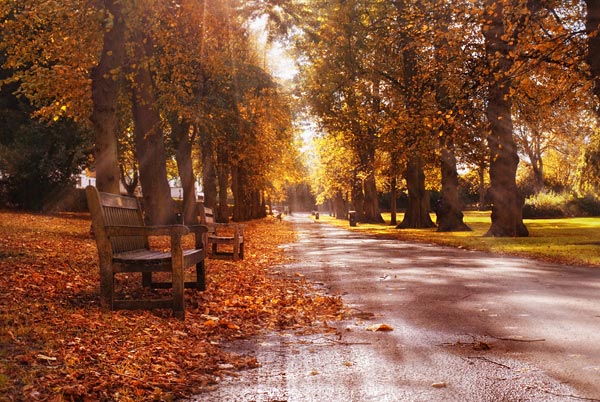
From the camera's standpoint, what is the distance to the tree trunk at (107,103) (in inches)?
489

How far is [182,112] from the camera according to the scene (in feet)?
50.6

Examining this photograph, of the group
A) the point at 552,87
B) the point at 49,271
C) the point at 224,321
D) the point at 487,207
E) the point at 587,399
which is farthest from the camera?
the point at 487,207

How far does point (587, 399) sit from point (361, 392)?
1380mm

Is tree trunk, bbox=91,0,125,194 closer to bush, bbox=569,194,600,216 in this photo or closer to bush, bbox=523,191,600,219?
bush, bbox=523,191,600,219

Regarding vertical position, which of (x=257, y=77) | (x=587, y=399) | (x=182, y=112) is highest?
(x=257, y=77)

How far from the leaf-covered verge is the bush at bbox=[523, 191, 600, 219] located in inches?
1778

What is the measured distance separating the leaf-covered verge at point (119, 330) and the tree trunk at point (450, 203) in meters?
21.4

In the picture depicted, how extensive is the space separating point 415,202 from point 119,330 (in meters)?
31.9

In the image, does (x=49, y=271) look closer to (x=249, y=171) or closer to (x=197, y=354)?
(x=197, y=354)

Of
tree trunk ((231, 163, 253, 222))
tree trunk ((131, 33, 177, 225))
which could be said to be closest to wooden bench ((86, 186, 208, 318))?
tree trunk ((131, 33, 177, 225))

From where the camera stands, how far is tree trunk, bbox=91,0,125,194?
1241 centimetres

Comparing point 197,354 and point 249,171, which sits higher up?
point 249,171

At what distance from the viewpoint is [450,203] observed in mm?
30922

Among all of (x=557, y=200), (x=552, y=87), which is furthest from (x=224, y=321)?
(x=557, y=200)
